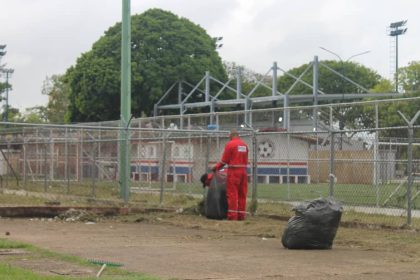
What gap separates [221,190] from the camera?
52.5ft

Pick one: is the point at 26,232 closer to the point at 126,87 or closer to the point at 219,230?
the point at 219,230

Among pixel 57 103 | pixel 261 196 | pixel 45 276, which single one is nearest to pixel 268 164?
pixel 261 196

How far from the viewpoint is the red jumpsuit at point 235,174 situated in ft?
50.9

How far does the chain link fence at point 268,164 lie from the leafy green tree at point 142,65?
53.0ft

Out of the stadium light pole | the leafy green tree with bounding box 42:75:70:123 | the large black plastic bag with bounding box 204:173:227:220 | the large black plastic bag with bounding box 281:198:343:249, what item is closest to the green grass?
the large black plastic bag with bounding box 281:198:343:249

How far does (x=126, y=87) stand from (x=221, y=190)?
679 centimetres

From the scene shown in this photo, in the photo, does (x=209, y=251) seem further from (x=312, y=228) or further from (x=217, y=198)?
(x=217, y=198)

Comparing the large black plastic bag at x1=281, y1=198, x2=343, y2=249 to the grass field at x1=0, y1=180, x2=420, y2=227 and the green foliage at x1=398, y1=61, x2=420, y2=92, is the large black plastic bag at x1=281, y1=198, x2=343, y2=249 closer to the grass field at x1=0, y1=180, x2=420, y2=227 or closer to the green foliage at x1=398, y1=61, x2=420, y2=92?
the grass field at x1=0, y1=180, x2=420, y2=227

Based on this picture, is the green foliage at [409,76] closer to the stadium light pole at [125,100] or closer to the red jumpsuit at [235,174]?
the stadium light pole at [125,100]

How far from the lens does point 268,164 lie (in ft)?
81.7

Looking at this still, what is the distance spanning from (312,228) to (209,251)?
163cm

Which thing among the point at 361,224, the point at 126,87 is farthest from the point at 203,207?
the point at 126,87

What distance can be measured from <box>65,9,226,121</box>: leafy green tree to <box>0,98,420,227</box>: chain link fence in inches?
635

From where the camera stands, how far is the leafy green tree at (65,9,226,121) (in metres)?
49.5
